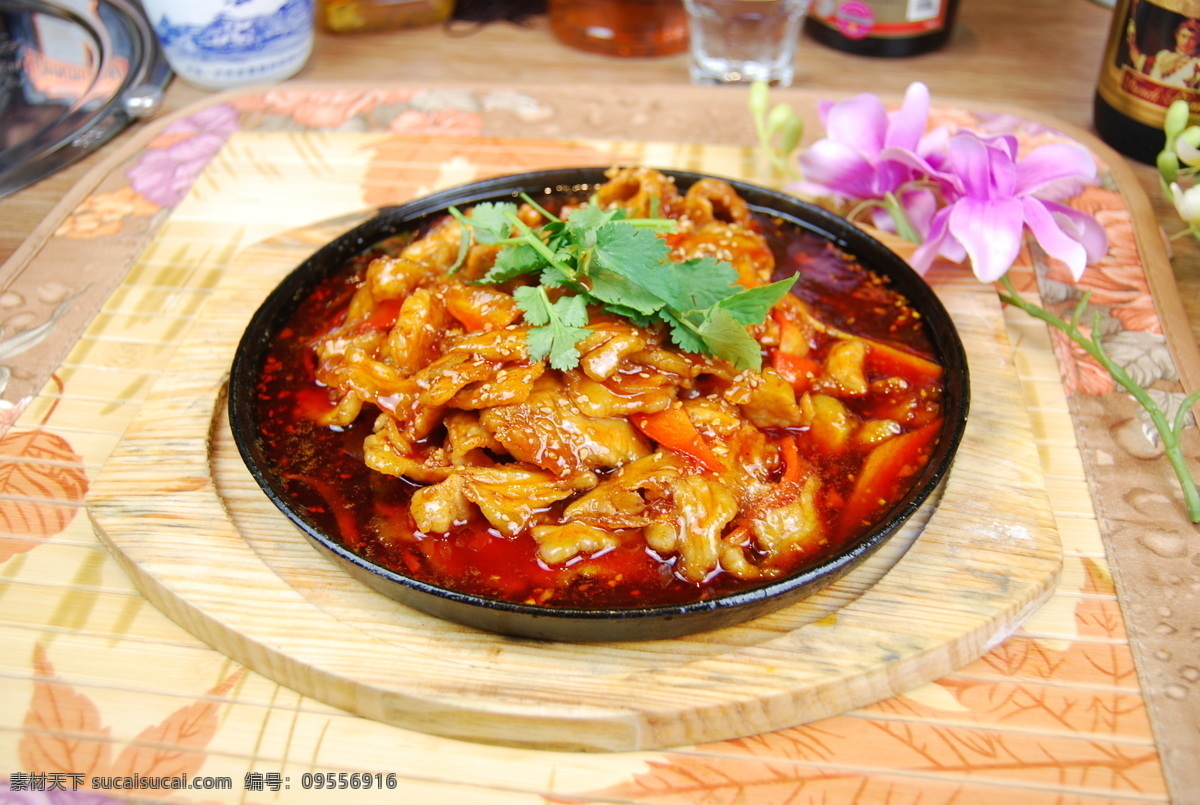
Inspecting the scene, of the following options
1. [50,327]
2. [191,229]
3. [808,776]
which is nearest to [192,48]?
[191,229]

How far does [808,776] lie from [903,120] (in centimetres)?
201

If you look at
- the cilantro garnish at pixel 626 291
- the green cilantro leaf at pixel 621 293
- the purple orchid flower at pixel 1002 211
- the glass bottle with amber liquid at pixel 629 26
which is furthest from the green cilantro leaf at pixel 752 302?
the glass bottle with amber liquid at pixel 629 26

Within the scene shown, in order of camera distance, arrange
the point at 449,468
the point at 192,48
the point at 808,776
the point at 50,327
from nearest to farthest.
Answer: the point at 808,776
the point at 449,468
the point at 50,327
the point at 192,48

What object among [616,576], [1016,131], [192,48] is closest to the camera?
[616,576]

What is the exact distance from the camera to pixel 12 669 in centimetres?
199

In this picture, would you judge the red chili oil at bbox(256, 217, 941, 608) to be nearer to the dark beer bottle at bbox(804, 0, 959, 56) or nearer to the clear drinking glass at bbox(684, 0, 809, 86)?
the clear drinking glass at bbox(684, 0, 809, 86)

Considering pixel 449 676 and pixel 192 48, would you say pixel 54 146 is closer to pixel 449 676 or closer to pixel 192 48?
pixel 192 48

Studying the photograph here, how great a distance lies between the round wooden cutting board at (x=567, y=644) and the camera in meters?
1.84

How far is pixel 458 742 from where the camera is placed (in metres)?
1.88

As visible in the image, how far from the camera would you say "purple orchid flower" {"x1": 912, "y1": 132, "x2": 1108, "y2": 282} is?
2.66 meters

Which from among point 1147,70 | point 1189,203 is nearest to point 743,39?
point 1147,70

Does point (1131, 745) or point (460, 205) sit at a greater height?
point (460, 205)

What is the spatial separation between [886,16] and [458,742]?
12.5 ft

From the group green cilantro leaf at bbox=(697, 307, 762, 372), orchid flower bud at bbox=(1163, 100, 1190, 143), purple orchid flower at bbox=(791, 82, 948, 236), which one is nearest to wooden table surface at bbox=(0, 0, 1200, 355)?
purple orchid flower at bbox=(791, 82, 948, 236)
